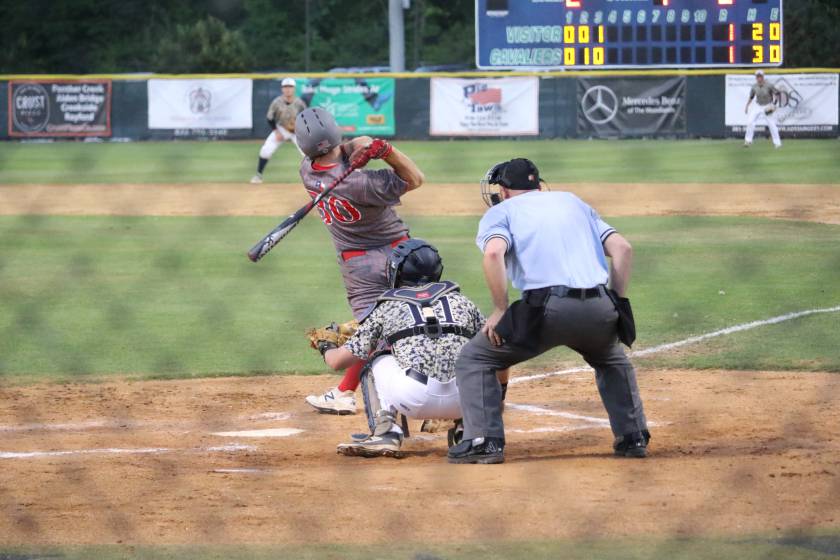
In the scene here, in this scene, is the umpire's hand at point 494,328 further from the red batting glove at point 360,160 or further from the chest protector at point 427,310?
the red batting glove at point 360,160

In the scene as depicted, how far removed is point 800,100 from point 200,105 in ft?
45.6

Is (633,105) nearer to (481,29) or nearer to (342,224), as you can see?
(481,29)

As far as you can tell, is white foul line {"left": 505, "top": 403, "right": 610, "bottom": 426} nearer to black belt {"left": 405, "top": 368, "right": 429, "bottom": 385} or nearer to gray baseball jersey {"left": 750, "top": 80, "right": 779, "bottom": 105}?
black belt {"left": 405, "top": 368, "right": 429, "bottom": 385}

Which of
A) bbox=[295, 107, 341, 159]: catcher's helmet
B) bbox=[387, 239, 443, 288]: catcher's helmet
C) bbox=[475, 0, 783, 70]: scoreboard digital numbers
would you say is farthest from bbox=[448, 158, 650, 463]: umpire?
bbox=[475, 0, 783, 70]: scoreboard digital numbers

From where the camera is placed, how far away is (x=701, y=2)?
69.4 ft

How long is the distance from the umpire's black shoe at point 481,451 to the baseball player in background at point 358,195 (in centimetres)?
111

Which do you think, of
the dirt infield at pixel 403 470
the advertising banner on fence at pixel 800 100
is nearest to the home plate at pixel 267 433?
the dirt infield at pixel 403 470

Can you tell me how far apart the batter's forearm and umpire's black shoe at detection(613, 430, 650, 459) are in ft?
4.74

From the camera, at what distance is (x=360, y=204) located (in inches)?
239

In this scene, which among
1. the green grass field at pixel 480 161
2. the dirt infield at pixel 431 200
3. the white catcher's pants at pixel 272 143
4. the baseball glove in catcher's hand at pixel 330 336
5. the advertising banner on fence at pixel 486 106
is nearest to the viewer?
the baseball glove in catcher's hand at pixel 330 336

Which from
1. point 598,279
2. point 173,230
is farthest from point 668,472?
point 173,230

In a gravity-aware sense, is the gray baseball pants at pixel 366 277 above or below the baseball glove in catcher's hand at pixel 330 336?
above

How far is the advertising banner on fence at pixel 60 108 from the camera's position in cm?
3081

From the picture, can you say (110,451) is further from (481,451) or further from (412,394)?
(481,451)
